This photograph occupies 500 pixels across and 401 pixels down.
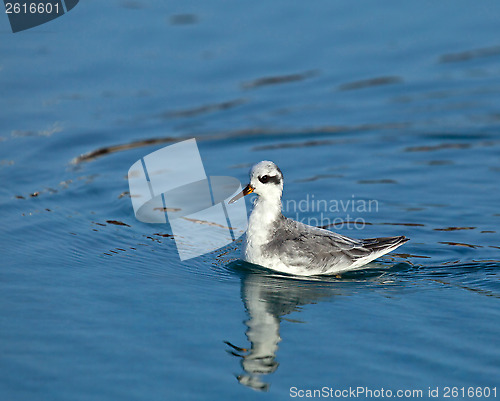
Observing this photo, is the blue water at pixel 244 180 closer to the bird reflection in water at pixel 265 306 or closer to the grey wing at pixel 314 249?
the bird reflection in water at pixel 265 306

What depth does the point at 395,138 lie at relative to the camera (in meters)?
16.9

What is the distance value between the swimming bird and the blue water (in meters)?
0.28

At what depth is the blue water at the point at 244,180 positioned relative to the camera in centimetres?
898

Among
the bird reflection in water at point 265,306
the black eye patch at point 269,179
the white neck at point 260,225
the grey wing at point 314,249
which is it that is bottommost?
the bird reflection in water at point 265,306

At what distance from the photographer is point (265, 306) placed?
1056cm

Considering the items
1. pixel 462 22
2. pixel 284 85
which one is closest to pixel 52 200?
pixel 284 85

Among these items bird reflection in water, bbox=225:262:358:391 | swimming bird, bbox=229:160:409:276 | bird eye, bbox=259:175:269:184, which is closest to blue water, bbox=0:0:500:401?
bird reflection in water, bbox=225:262:358:391

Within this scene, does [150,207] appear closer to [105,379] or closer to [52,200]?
[52,200]

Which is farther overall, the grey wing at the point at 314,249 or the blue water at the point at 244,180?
the grey wing at the point at 314,249

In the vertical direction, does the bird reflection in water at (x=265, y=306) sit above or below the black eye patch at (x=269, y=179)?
below

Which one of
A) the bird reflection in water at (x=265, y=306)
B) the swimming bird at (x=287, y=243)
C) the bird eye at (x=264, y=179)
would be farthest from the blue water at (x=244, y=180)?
the bird eye at (x=264, y=179)

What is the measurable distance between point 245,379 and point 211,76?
11.9m

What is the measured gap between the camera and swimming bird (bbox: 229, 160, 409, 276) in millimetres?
11258

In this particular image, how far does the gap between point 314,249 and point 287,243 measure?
0.43 meters
